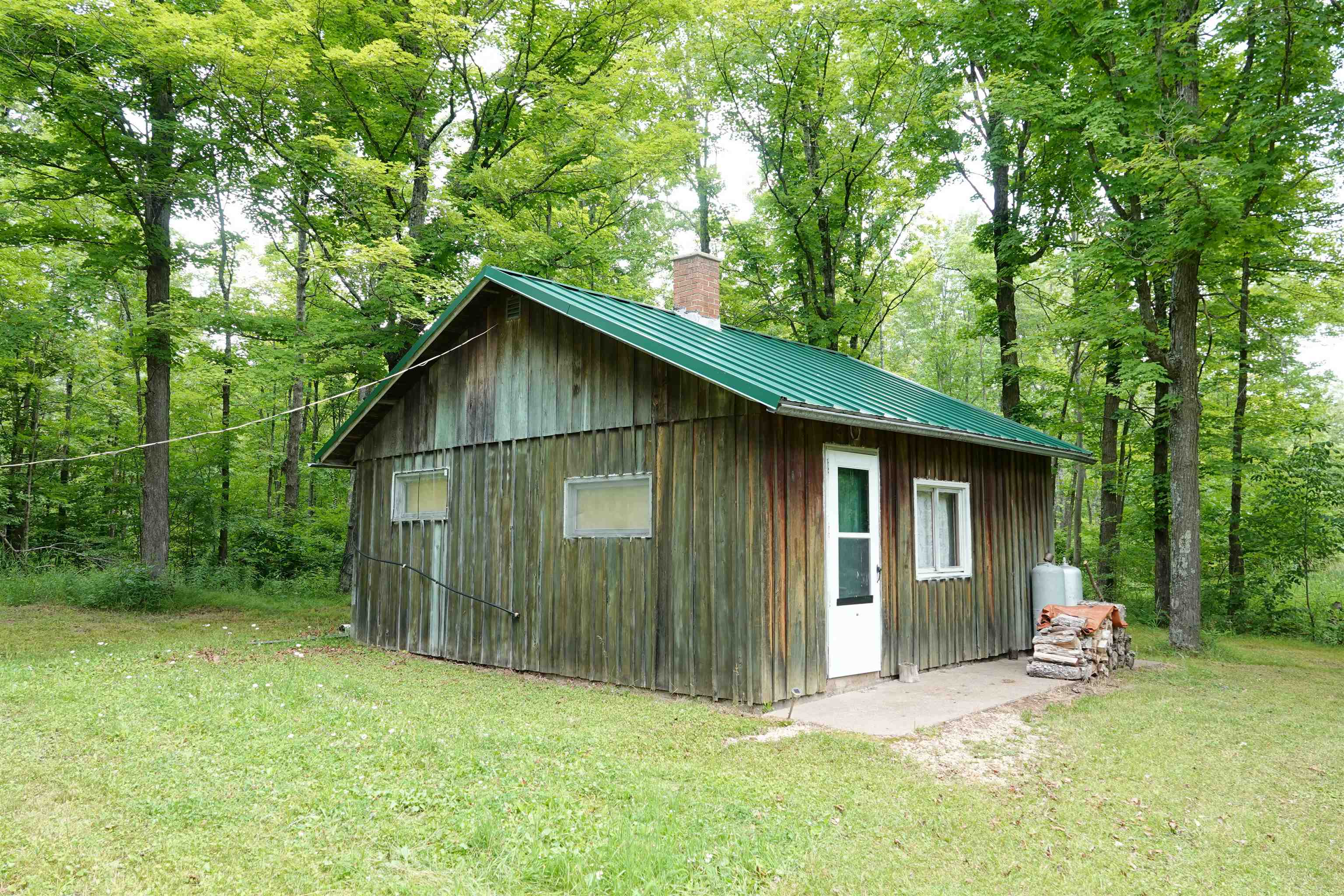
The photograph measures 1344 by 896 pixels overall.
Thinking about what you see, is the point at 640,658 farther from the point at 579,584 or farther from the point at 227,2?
the point at 227,2

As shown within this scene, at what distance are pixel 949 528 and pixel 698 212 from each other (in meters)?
14.3

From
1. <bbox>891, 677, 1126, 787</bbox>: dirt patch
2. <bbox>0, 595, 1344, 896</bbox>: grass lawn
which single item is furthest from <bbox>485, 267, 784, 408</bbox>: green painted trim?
<bbox>891, 677, 1126, 787</bbox>: dirt patch

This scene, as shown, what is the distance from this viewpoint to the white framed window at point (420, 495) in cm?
1036

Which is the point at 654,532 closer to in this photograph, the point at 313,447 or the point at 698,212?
the point at 698,212

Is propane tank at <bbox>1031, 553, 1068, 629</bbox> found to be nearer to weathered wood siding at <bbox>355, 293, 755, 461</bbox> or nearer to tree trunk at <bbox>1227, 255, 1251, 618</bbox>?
weathered wood siding at <bbox>355, 293, 755, 461</bbox>

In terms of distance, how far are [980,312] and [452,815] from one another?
17205 millimetres

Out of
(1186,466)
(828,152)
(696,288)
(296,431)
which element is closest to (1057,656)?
(1186,466)

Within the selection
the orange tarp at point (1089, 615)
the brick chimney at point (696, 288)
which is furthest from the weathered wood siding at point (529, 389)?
the orange tarp at point (1089, 615)

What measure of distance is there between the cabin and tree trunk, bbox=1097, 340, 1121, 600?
20.4 feet

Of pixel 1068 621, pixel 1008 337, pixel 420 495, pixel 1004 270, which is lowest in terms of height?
pixel 1068 621

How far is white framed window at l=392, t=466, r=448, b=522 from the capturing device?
10.4 meters

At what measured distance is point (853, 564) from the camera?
316 inches

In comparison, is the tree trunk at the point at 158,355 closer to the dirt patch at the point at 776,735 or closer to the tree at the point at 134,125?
the tree at the point at 134,125

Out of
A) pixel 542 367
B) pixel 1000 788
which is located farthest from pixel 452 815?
pixel 542 367
